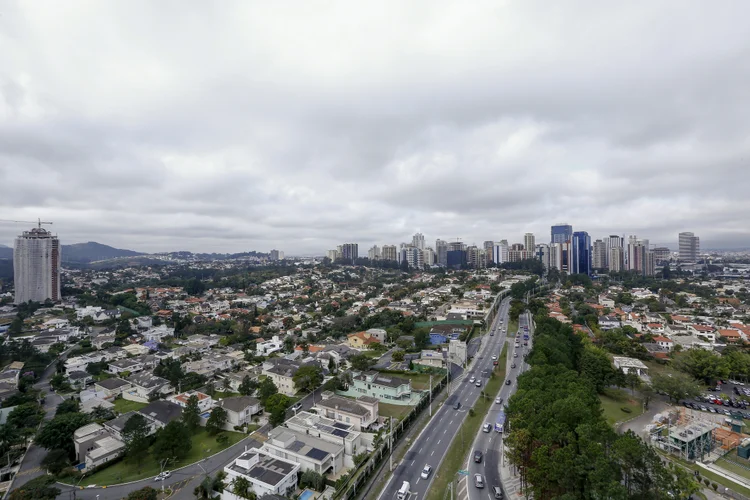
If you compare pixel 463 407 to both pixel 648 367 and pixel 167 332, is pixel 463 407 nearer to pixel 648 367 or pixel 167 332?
pixel 648 367

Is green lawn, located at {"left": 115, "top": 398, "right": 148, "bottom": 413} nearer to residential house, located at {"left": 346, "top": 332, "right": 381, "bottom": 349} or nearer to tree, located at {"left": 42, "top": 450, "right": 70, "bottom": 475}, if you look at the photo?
tree, located at {"left": 42, "top": 450, "right": 70, "bottom": 475}

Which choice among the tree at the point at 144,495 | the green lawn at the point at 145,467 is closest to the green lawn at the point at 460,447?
the tree at the point at 144,495

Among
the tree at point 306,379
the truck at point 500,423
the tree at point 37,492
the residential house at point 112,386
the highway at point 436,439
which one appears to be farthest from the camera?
the residential house at point 112,386

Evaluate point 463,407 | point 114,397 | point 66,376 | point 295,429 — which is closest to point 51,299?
point 66,376

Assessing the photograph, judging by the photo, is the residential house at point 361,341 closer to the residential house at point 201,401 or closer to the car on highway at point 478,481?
the residential house at point 201,401

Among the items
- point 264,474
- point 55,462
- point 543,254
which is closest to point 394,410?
point 264,474

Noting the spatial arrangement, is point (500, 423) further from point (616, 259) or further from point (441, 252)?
point (441, 252)

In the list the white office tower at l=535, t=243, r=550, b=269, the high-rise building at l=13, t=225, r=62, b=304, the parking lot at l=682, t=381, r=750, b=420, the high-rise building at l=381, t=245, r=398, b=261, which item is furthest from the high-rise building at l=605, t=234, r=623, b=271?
the high-rise building at l=13, t=225, r=62, b=304
